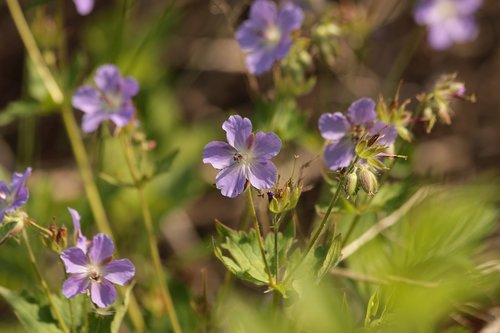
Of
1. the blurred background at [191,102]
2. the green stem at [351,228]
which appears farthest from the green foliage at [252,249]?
the blurred background at [191,102]

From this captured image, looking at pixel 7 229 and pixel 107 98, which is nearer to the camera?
pixel 7 229

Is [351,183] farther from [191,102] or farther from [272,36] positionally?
[191,102]

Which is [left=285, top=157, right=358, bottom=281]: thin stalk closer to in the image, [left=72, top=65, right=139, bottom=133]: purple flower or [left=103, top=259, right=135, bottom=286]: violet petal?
[left=103, top=259, right=135, bottom=286]: violet petal

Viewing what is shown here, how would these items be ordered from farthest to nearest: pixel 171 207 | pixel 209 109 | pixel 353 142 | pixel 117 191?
pixel 209 109, pixel 171 207, pixel 117 191, pixel 353 142

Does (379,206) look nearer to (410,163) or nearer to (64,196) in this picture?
(410,163)

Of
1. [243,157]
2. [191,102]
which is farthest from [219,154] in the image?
[191,102]

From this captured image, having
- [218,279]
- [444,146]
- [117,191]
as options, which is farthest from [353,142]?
[444,146]
